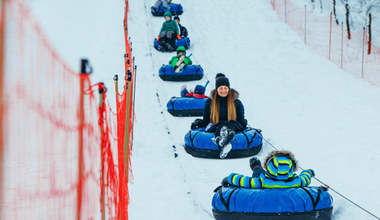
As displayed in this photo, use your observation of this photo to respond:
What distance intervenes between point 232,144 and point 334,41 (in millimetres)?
10293

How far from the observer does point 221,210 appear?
15.8 ft

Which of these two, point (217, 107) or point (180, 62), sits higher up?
point (180, 62)

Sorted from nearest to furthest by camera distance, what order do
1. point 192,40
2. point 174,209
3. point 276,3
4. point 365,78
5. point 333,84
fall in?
point 174,209
point 333,84
point 365,78
point 192,40
point 276,3

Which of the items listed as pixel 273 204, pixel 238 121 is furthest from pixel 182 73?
pixel 273 204

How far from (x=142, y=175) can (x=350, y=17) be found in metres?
13.3

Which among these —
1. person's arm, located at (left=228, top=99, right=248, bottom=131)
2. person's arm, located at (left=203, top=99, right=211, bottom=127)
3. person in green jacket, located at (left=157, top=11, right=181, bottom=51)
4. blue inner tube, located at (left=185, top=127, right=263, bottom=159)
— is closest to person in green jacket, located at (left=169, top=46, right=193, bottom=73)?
person in green jacket, located at (left=157, top=11, right=181, bottom=51)

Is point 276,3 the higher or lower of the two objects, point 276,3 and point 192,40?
the higher

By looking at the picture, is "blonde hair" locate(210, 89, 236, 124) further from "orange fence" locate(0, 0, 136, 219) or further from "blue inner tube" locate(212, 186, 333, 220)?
"blue inner tube" locate(212, 186, 333, 220)

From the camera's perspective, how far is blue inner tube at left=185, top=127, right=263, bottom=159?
6.95 metres

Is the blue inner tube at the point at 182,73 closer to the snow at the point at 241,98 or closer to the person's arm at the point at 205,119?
the snow at the point at 241,98

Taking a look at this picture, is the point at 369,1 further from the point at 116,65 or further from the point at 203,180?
the point at 203,180

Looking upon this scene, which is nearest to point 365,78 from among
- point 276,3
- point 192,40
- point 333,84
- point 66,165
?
point 333,84

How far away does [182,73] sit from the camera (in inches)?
470

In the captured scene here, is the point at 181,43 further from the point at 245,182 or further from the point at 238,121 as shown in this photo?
the point at 245,182
